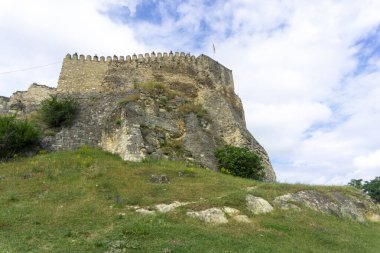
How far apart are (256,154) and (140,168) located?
309 inches

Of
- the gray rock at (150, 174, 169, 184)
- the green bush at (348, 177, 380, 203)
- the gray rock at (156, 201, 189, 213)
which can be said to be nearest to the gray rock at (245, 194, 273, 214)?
the gray rock at (156, 201, 189, 213)

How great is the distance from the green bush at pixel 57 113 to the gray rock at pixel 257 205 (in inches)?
509

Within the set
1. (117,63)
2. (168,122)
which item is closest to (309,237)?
(168,122)

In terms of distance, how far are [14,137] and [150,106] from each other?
288 inches

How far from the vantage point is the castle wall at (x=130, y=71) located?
25828mm

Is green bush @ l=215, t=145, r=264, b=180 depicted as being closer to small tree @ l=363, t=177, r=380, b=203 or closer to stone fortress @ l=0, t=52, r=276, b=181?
stone fortress @ l=0, t=52, r=276, b=181

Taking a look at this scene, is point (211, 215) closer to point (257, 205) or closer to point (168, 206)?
point (168, 206)

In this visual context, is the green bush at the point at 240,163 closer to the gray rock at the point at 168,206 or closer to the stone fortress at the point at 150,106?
the stone fortress at the point at 150,106

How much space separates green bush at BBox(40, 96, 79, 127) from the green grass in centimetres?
445

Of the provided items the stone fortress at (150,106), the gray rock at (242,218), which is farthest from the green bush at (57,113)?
the gray rock at (242,218)

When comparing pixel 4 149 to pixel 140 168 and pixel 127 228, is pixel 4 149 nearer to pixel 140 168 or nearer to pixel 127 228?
pixel 140 168

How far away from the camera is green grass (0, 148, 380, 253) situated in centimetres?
1096

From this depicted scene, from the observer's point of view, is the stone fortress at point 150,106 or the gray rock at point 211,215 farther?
the stone fortress at point 150,106

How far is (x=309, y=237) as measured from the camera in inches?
492
